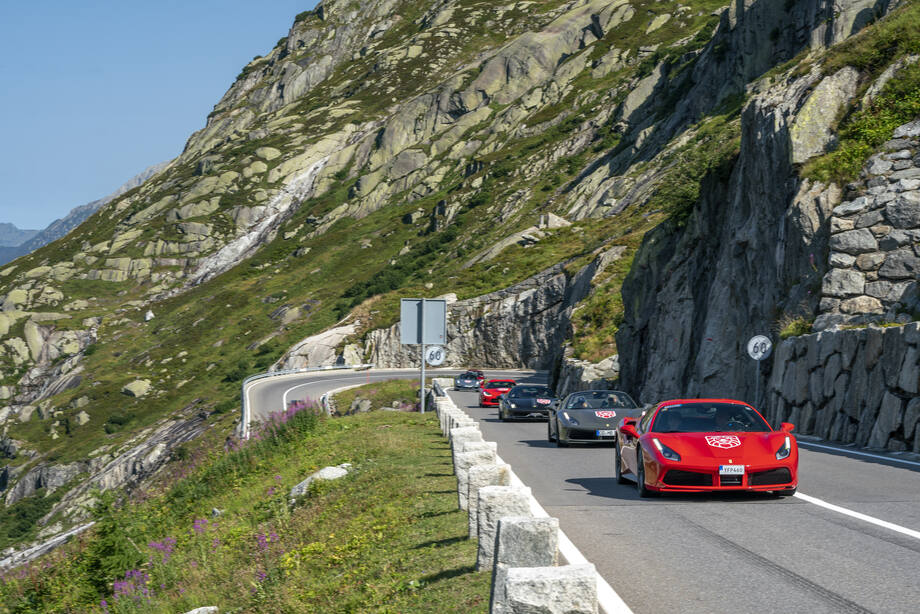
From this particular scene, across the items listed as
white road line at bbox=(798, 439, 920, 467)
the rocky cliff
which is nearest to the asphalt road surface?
white road line at bbox=(798, 439, 920, 467)

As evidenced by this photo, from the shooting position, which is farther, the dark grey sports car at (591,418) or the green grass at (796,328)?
the green grass at (796,328)

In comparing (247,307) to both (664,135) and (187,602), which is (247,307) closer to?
(664,135)

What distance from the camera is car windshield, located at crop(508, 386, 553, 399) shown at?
1201 inches

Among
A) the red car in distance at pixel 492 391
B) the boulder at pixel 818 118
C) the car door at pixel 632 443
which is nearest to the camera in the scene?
the car door at pixel 632 443

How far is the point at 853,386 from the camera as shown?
17859 millimetres

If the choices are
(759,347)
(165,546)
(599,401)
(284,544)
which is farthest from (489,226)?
(284,544)

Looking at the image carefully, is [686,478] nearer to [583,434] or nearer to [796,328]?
[583,434]

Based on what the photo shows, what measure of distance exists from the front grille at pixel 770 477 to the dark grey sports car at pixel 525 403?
1909 cm

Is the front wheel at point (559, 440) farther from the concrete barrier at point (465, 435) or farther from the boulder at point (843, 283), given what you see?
the concrete barrier at point (465, 435)

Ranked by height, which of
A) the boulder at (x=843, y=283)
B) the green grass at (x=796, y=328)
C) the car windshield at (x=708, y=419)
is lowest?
the car windshield at (x=708, y=419)

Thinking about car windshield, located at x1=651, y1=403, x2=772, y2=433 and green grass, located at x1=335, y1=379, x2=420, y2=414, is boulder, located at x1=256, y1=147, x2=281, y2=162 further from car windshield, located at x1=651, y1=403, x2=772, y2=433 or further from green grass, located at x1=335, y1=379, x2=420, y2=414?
car windshield, located at x1=651, y1=403, x2=772, y2=433

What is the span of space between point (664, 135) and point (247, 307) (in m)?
58.1

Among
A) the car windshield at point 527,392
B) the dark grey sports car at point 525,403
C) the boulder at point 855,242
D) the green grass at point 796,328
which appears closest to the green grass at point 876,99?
the boulder at point 855,242

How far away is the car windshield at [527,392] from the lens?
30500 millimetres
